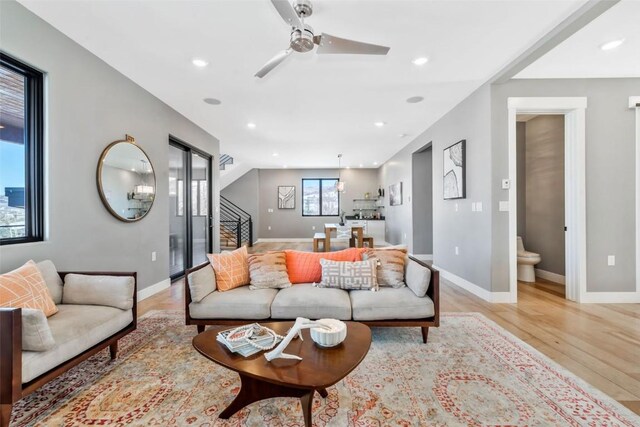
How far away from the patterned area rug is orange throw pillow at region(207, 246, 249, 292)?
585 mm

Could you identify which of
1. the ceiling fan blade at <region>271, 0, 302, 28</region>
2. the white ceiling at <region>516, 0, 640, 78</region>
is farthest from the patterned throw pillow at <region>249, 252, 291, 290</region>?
the white ceiling at <region>516, 0, 640, 78</region>

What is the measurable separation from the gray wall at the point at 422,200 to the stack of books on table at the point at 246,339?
5439 mm

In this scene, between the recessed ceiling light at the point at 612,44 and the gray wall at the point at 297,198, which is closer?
the recessed ceiling light at the point at 612,44

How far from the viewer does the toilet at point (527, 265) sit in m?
4.20

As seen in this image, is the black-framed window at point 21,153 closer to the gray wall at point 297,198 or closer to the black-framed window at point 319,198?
the gray wall at point 297,198

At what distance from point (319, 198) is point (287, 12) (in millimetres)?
8545

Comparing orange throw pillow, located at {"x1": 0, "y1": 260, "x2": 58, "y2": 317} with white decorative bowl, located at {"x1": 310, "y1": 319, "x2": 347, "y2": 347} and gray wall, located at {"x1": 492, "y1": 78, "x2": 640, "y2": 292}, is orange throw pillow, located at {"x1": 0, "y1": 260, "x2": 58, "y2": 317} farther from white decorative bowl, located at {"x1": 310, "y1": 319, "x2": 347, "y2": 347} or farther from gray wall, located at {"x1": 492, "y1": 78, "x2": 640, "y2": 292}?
gray wall, located at {"x1": 492, "y1": 78, "x2": 640, "y2": 292}

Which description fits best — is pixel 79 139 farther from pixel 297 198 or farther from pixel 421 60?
pixel 297 198

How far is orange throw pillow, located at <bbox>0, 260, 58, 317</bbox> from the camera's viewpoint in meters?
1.65

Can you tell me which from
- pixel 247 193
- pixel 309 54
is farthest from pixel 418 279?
pixel 247 193

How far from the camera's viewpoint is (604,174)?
3324 mm

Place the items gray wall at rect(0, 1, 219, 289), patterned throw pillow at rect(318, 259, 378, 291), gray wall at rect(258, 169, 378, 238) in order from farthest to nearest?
gray wall at rect(258, 169, 378, 238) < patterned throw pillow at rect(318, 259, 378, 291) < gray wall at rect(0, 1, 219, 289)

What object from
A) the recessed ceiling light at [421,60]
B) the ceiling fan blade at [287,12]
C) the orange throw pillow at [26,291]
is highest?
the recessed ceiling light at [421,60]

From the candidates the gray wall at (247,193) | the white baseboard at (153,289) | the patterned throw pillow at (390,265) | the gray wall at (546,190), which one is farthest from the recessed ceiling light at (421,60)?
the gray wall at (247,193)
